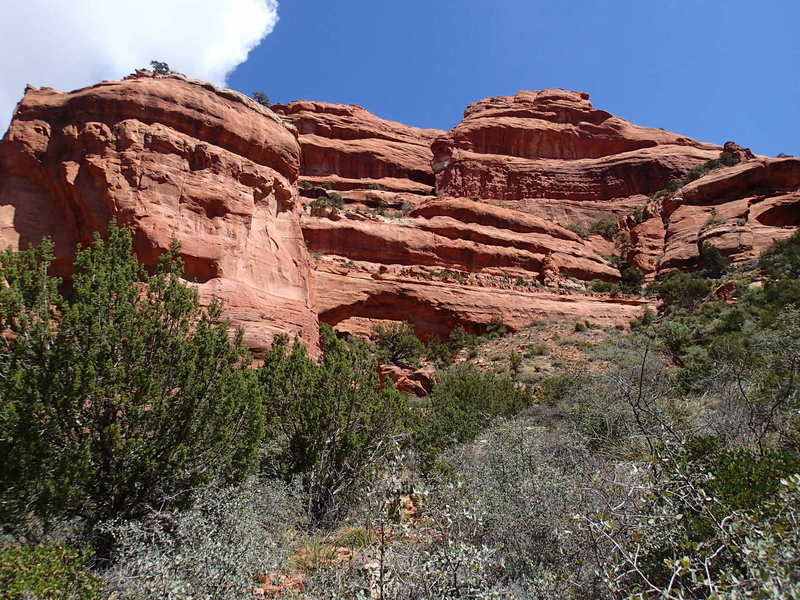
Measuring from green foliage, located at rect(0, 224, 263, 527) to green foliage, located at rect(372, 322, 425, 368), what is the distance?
16118 mm

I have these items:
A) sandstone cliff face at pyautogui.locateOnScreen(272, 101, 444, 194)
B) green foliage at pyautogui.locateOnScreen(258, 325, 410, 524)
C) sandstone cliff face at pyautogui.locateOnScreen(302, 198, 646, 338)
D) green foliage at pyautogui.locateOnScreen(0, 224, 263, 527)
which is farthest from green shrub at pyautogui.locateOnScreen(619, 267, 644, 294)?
green foliage at pyautogui.locateOnScreen(0, 224, 263, 527)

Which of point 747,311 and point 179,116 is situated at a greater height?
point 179,116

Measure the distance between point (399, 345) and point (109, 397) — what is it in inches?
735

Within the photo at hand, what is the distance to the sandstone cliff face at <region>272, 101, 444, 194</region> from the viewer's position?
49.9m

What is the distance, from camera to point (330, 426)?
8141mm

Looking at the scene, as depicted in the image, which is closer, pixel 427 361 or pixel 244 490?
pixel 244 490

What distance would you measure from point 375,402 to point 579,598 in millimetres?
4931

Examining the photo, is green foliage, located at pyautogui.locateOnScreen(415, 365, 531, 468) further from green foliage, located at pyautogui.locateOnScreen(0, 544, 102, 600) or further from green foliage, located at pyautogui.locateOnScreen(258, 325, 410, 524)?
green foliage, located at pyautogui.locateOnScreen(0, 544, 102, 600)

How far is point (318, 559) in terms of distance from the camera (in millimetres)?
5121

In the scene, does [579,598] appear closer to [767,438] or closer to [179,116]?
[767,438]

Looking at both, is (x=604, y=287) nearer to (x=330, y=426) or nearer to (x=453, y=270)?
(x=453, y=270)

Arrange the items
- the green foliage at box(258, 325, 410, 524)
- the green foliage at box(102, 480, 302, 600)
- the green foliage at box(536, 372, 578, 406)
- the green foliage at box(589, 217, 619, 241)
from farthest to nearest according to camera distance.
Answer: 1. the green foliage at box(589, 217, 619, 241)
2. the green foliage at box(536, 372, 578, 406)
3. the green foliage at box(258, 325, 410, 524)
4. the green foliage at box(102, 480, 302, 600)

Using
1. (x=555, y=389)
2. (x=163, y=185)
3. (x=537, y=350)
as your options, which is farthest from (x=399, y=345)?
(x=163, y=185)

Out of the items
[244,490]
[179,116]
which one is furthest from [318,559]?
[179,116]
